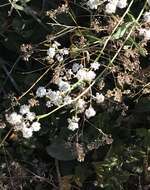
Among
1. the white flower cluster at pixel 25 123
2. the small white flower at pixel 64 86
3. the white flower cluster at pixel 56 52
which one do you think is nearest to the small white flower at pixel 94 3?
the white flower cluster at pixel 56 52

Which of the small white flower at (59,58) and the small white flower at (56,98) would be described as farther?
the small white flower at (59,58)

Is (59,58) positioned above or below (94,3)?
below

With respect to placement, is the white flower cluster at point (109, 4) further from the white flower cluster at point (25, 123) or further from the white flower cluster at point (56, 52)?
the white flower cluster at point (25, 123)

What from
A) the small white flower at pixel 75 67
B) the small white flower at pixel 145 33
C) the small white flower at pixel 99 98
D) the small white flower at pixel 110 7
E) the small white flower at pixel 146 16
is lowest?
the small white flower at pixel 99 98

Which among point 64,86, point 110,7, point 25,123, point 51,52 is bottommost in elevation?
point 25,123

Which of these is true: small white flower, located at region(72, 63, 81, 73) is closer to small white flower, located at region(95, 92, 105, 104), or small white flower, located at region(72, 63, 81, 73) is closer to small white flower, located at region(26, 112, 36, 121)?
small white flower, located at region(95, 92, 105, 104)

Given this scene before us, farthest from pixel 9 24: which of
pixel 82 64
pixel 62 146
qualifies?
pixel 62 146

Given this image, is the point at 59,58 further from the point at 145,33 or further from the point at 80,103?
the point at 145,33

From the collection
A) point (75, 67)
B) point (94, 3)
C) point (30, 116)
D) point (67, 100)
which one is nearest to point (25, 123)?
point (30, 116)

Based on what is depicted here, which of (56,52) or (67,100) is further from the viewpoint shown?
(56,52)

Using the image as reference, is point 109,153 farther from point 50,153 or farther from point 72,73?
point 72,73

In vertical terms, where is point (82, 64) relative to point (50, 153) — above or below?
above
